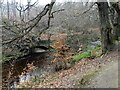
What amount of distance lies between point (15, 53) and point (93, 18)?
61.7 feet

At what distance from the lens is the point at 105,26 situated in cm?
1694

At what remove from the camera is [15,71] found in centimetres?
2395

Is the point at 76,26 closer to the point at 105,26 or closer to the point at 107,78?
the point at 105,26

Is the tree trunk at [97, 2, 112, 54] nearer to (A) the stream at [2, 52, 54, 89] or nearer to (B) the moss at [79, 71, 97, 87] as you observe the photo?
(B) the moss at [79, 71, 97, 87]

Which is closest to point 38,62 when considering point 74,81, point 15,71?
point 15,71

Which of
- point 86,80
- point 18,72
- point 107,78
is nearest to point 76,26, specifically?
point 18,72

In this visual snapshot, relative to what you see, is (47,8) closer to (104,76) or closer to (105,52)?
(104,76)

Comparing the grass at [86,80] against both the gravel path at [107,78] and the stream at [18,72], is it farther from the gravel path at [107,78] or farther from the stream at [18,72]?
the stream at [18,72]

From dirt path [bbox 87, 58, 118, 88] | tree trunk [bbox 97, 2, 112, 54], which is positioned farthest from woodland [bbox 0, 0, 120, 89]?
dirt path [bbox 87, 58, 118, 88]

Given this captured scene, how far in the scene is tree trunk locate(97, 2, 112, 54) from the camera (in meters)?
16.7

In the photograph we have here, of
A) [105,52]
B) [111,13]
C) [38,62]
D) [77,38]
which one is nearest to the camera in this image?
[105,52]

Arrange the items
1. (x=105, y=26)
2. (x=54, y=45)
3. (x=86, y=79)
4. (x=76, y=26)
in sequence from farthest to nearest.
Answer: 1. (x=76, y=26)
2. (x=54, y=45)
3. (x=105, y=26)
4. (x=86, y=79)

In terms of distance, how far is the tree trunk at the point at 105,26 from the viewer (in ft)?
54.9

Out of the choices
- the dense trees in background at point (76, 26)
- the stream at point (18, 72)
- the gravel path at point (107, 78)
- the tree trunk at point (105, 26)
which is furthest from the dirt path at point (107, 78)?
the stream at point (18, 72)
